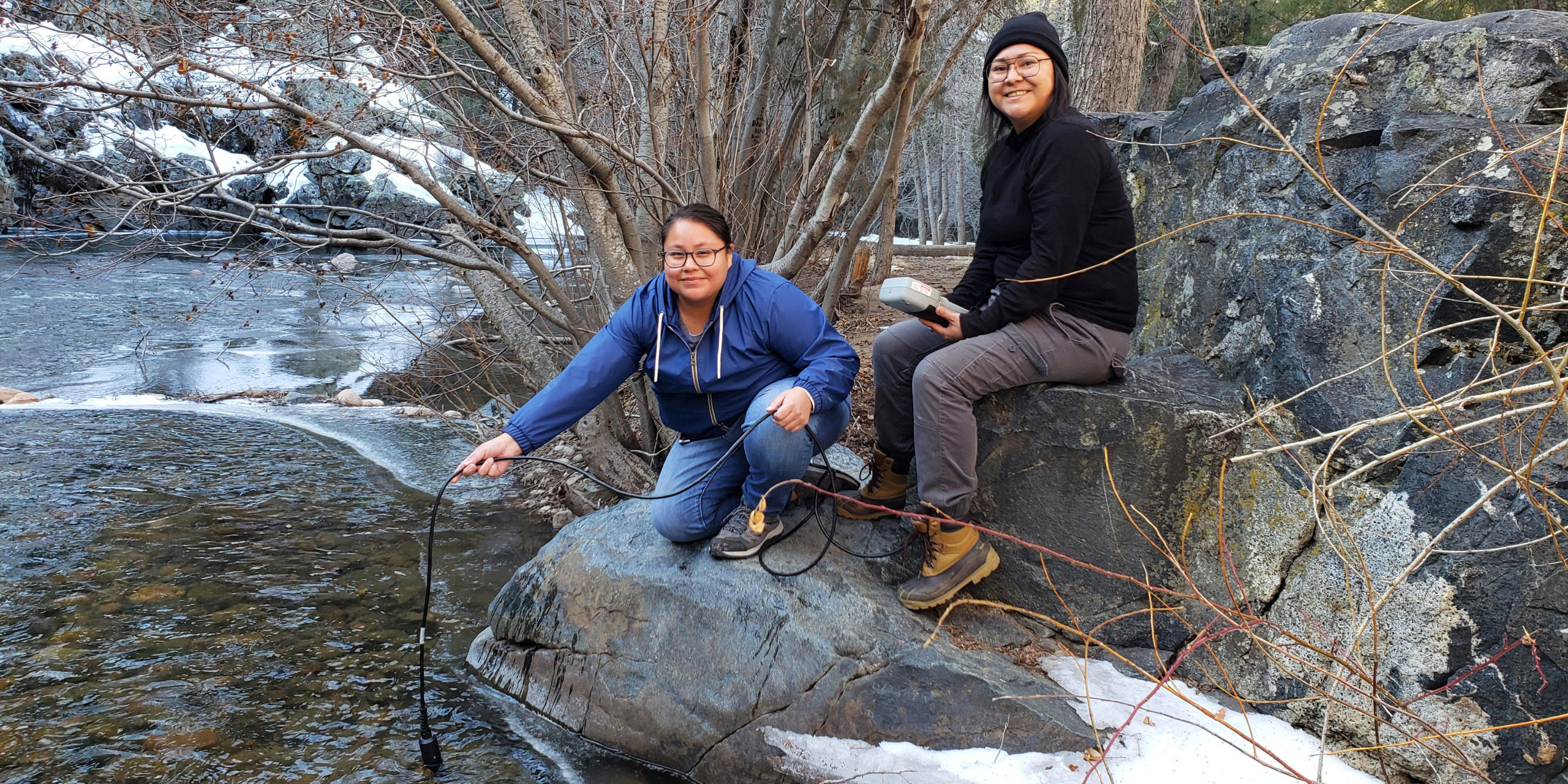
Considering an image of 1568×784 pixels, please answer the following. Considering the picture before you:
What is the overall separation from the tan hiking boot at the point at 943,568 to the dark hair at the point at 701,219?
1238mm

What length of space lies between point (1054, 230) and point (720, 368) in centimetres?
121

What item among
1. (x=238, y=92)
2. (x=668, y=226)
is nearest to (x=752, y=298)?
(x=668, y=226)

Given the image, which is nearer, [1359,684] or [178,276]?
[1359,684]

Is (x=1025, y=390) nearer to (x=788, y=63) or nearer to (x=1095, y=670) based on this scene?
(x=1095, y=670)

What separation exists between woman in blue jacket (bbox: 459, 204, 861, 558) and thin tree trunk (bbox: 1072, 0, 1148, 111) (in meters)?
4.19

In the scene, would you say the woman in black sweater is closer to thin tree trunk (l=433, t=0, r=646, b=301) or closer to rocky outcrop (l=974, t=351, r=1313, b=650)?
rocky outcrop (l=974, t=351, r=1313, b=650)

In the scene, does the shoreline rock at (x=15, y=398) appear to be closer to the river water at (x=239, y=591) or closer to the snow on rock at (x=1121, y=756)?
the river water at (x=239, y=591)

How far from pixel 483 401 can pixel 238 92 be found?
158 inches

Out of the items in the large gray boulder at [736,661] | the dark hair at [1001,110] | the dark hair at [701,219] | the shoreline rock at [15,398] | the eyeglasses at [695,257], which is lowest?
the large gray boulder at [736,661]

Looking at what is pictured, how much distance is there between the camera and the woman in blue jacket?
3.22 m

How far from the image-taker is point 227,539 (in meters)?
4.78

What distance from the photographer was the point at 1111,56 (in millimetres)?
6551

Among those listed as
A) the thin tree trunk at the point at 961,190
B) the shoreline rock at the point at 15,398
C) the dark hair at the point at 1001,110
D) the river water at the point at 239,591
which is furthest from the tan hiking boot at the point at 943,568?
the thin tree trunk at the point at 961,190

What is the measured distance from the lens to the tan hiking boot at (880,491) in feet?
11.6
